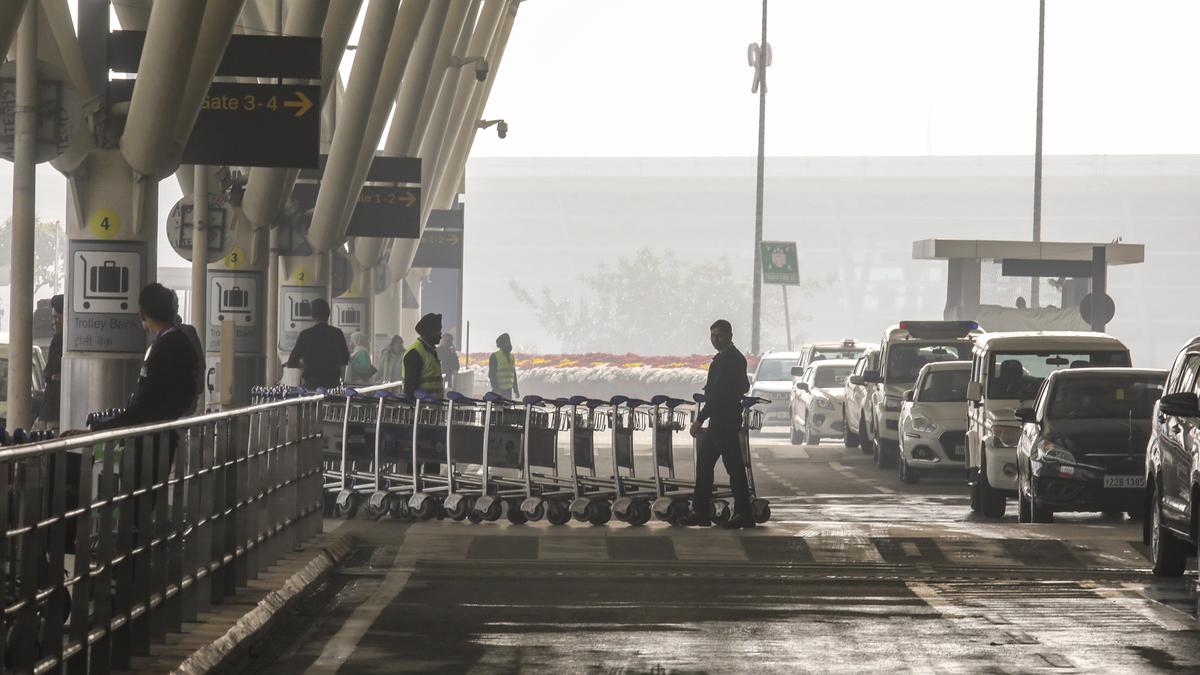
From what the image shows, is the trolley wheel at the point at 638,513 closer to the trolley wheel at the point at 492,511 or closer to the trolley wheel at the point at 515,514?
the trolley wheel at the point at 515,514

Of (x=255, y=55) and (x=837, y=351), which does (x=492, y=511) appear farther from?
(x=837, y=351)

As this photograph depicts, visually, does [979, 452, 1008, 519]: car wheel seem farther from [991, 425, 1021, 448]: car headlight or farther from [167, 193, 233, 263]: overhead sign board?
[167, 193, 233, 263]: overhead sign board

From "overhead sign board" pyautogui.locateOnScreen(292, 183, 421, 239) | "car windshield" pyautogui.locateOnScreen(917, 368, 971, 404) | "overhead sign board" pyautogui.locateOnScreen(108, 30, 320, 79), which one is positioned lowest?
"car windshield" pyautogui.locateOnScreen(917, 368, 971, 404)

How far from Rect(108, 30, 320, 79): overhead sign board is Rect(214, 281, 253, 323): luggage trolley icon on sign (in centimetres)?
906

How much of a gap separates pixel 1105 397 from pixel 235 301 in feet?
43.1

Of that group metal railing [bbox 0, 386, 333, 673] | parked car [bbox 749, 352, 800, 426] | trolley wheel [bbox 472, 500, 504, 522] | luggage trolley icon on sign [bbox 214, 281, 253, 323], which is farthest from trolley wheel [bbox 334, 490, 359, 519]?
parked car [bbox 749, 352, 800, 426]

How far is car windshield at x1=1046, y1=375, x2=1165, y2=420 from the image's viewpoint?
20.3 m

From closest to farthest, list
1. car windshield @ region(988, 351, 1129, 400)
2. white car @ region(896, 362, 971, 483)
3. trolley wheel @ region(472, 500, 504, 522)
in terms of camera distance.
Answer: trolley wheel @ region(472, 500, 504, 522) → car windshield @ region(988, 351, 1129, 400) → white car @ region(896, 362, 971, 483)

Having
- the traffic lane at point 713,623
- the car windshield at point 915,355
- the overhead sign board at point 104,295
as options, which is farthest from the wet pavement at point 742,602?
the car windshield at point 915,355

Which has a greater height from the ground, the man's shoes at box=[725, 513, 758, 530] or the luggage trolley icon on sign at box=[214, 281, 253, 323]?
the luggage trolley icon on sign at box=[214, 281, 253, 323]

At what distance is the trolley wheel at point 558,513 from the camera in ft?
60.9

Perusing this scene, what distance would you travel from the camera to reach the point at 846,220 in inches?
6280

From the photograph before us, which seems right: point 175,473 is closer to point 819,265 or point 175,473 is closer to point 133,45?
point 133,45

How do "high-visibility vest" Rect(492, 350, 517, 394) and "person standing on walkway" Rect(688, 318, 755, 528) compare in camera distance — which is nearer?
"person standing on walkway" Rect(688, 318, 755, 528)
